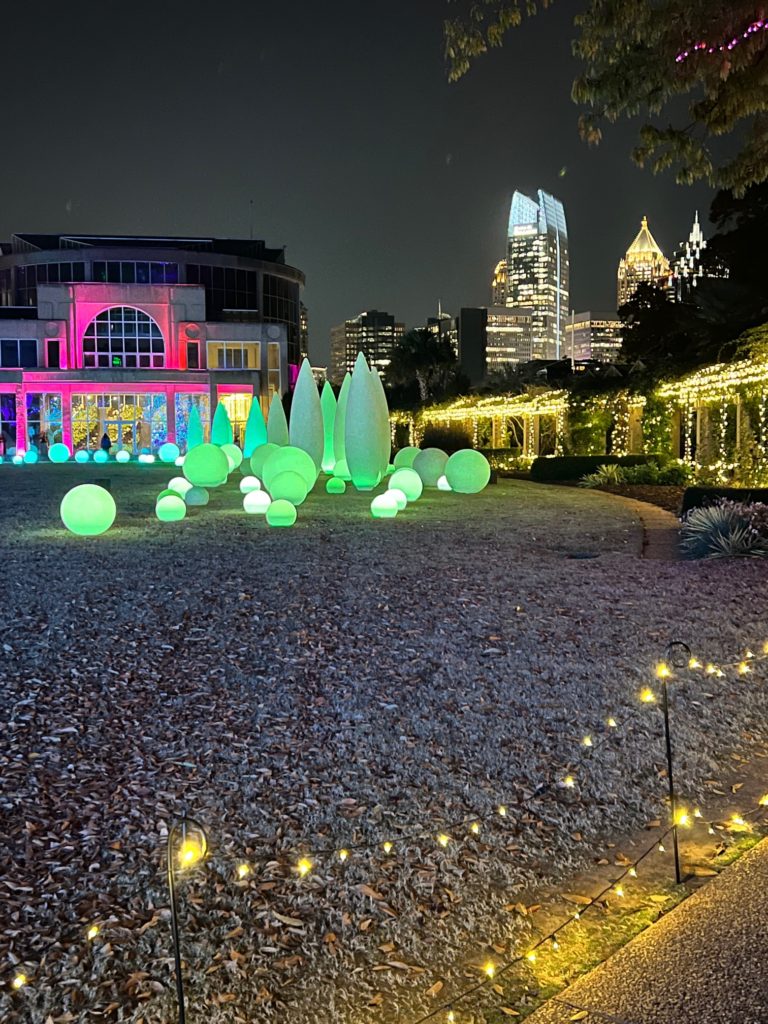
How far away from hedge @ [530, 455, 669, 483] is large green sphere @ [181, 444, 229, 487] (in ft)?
31.0

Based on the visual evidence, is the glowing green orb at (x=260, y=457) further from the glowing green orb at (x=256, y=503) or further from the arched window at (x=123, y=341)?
the arched window at (x=123, y=341)

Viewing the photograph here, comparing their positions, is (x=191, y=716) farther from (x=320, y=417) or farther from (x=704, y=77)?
(x=320, y=417)

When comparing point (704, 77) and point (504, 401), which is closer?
point (704, 77)

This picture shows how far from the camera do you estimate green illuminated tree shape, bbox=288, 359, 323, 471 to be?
22.0 meters

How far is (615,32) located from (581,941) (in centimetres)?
800

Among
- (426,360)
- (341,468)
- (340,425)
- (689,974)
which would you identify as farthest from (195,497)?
(426,360)

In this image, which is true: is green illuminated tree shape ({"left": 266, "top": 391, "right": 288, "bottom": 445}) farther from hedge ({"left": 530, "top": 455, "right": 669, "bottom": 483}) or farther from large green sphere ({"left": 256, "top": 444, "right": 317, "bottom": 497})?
hedge ({"left": 530, "top": 455, "right": 669, "bottom": 483})

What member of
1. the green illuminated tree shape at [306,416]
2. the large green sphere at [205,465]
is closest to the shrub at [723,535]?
the large green sphere at [205,465]

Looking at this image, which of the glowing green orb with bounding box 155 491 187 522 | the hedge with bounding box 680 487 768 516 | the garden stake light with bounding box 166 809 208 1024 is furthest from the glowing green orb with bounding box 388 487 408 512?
the garden stake light with bounding box 166 809 208 1024

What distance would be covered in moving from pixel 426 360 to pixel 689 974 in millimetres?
52617

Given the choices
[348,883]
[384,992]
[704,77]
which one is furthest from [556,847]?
[704,77]

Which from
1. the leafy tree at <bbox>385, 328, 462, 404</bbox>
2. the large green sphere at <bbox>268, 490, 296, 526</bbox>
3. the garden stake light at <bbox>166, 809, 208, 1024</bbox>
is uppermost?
the leafy tree at <bbox>385, 328, 462, 404</bbox>

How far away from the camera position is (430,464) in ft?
69.4

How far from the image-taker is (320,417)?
22.4 m
